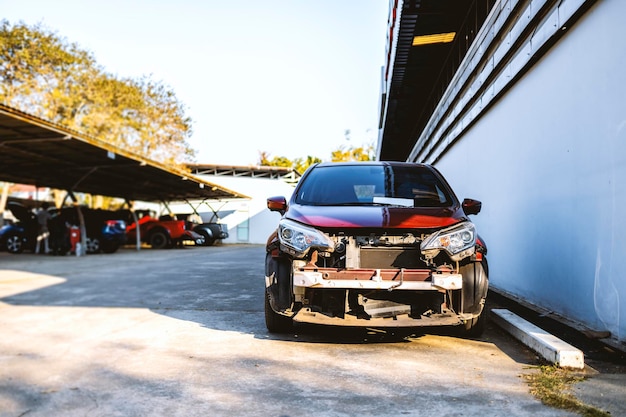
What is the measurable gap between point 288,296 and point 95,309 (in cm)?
324

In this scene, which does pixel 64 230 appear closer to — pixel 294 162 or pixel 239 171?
pixel 239 171

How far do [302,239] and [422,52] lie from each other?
964cm

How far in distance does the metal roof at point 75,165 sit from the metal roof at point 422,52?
793 cm

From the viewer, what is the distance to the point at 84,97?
1227 inches

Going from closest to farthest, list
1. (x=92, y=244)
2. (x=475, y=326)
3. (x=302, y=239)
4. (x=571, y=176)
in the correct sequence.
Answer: (x=302, y=239), (x=475, y=326), (x=571, y=176), (x=92, y=244)

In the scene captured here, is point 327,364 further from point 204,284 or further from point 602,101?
point 204,284

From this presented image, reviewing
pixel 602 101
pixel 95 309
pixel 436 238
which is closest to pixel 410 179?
pixel 436 238

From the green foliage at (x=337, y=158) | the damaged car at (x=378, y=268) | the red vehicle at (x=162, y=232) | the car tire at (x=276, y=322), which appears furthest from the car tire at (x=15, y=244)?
the green foliage at (x=337, y=158)

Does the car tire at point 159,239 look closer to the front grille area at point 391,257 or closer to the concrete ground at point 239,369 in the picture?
the concrete ground at point 239,369

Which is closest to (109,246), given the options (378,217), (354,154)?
(378,217)

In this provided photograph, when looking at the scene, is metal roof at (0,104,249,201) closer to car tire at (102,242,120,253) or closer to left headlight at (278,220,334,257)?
car tire at (102,242,120,253)

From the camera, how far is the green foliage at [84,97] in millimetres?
28406

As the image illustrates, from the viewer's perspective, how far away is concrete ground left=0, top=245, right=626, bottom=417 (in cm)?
317

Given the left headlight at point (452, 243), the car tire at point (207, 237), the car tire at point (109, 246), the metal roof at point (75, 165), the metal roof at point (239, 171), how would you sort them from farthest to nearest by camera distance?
1. the metal roof at point (239, 171)
2. the car tire at point (207, 237)
3. the car tire at point (109, 246)
4. the metal roof at point (75, 165)
5. the left headlight at point (452, 243)
